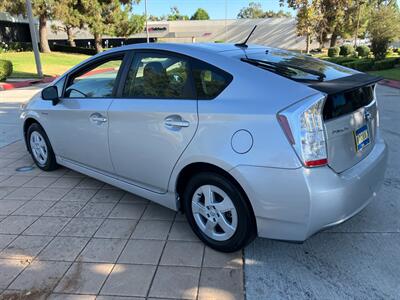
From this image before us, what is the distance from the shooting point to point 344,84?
2781 mm

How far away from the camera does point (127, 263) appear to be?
119 inches

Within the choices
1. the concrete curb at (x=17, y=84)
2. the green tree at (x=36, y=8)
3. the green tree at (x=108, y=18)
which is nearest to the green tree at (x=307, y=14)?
the green tree at (x=108, y=18)

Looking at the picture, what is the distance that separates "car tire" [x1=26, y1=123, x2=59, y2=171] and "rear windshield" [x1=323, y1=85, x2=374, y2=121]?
3632 mm

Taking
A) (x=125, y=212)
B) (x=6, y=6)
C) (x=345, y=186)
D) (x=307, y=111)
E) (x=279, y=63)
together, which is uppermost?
(x=6, y=6)

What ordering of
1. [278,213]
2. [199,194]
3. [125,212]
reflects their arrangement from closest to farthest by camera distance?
[278,213] → [199,194] → [125,212]

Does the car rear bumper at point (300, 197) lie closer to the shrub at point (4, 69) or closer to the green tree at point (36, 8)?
the shrub at point (4, 69)

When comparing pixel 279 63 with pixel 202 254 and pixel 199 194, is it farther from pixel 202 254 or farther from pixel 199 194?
pixel 202 254

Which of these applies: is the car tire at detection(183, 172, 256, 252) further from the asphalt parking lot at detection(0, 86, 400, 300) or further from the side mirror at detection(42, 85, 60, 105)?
the side mirror at detection(42, 85, 60, 105)

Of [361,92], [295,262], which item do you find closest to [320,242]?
[295,262]

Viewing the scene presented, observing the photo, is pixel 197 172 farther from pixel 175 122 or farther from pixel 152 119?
pixel 152 119

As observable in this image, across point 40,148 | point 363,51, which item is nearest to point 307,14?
point 363,51

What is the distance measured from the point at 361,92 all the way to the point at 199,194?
4.94 ft

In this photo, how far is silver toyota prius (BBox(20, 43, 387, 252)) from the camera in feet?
8.23

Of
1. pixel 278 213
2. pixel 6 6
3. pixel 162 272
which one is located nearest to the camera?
pixel 278 213
